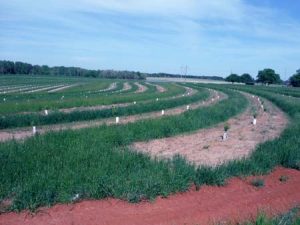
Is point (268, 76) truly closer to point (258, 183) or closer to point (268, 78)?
point (268, 78)

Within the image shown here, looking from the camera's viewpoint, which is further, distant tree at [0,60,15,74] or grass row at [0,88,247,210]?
distant tree at [0,60,15,74]

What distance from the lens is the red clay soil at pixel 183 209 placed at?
750 cm

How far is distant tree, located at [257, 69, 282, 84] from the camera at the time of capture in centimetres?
A: 11478

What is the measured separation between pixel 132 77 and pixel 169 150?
14477 centimetres

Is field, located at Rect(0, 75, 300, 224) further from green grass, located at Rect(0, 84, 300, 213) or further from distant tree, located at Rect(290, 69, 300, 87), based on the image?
distant tree, located at Rect(290, 69, 300, 87)

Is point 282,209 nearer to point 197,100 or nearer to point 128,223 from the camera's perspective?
point 128,223

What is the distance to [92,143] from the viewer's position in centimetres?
1288

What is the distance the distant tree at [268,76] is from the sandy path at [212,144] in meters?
97.1

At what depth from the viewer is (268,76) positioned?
115 m

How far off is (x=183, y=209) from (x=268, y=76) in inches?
4460

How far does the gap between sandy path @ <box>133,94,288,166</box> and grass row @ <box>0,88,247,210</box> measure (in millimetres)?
2294

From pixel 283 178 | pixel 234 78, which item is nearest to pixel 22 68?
pixel 234 78

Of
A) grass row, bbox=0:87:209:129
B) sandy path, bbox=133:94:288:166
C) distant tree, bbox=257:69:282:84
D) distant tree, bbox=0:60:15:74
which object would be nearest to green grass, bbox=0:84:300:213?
sandy path, bbox=133:94:288:166

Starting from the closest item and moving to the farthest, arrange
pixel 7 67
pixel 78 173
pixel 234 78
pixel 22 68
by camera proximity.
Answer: pixel 78 173 → pixel 234 78 → pixel 7 67 → pixel 22 68
